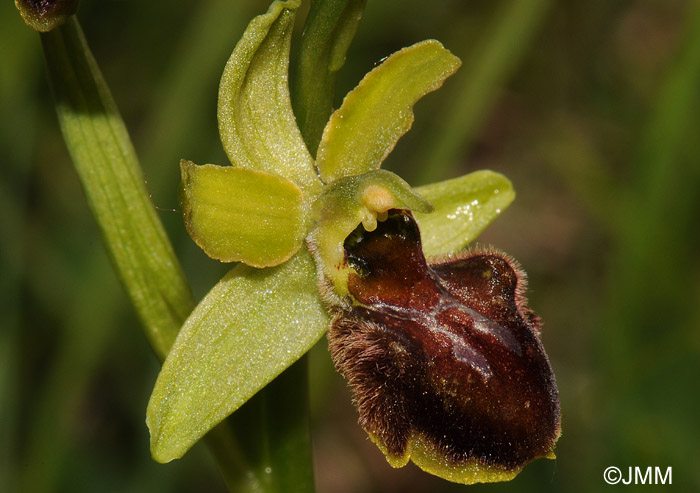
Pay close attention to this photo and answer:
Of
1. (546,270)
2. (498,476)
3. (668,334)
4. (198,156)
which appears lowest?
(546,270)

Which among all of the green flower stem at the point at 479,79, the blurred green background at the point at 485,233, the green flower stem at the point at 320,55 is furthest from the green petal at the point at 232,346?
the green flower stem at the point at 479,79

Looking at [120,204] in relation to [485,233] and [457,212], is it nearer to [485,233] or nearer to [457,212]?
[457,212]

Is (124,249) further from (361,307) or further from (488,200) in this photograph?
(488,200)

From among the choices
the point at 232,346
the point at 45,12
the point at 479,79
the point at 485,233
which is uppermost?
the point at 45,12

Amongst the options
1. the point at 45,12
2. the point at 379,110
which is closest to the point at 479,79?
the point at 379,110

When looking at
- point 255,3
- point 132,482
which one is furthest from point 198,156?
point 132,482

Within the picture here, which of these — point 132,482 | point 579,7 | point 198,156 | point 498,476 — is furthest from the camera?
point 579,7
